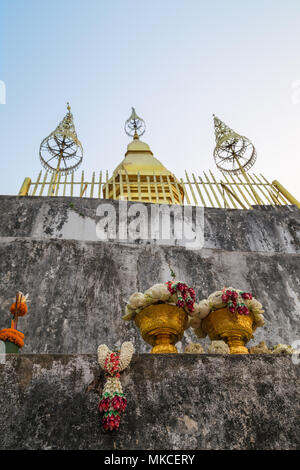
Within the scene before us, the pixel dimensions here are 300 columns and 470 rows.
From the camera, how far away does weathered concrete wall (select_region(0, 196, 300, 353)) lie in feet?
14.3

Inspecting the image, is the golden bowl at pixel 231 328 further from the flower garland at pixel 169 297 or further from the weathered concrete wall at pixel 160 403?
the weathered concrete wall at pixel 160 403

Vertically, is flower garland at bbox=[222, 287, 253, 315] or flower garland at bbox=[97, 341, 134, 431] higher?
flower garland at bbox=[222, 287, 253, 315]

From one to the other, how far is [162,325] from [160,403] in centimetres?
66

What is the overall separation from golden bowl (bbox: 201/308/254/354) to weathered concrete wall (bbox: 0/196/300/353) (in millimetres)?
1382

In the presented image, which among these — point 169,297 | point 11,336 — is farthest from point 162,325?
point 11,336

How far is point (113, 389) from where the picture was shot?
7.38 ft

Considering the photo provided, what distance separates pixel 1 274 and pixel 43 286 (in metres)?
0.56

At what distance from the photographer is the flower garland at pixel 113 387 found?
214cm

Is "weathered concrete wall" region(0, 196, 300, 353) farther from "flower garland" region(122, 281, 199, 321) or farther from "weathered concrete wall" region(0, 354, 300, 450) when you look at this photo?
"weathered concrete wall" region(0, 354, 300, 450)

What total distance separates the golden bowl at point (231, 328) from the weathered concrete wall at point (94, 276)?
1.38 meters

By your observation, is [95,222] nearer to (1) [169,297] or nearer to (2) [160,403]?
(1) [169,297]

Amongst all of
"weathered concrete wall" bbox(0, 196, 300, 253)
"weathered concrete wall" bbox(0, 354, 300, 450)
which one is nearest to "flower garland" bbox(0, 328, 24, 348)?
"weathered concrete wall" bbox(0, 354, 300, 450)
